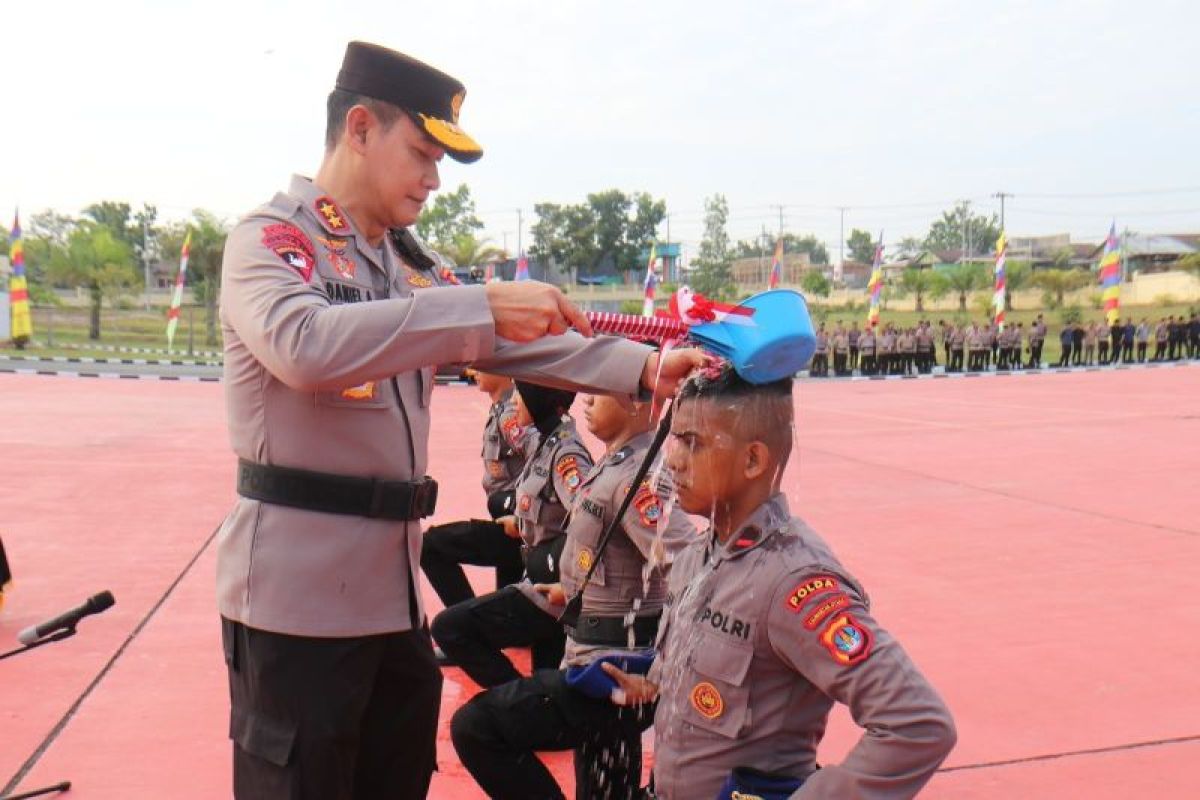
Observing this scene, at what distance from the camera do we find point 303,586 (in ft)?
6.13

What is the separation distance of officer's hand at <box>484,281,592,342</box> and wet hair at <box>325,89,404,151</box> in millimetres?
452

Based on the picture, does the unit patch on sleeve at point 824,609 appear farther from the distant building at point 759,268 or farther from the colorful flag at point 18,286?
the distant building at point 759,268

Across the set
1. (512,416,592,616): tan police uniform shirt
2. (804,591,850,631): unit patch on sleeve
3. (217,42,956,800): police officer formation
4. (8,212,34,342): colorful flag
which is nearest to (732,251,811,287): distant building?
(8,212,34,342): colorful flag

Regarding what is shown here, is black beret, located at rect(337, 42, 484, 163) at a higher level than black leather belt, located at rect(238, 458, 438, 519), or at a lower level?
higher

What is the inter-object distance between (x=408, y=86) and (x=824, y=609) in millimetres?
1173

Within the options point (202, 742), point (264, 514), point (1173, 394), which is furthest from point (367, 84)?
point (1173, 394)

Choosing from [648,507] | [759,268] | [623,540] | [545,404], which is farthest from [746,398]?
[759,268]

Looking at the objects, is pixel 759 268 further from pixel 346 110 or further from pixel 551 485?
pixel 346 110

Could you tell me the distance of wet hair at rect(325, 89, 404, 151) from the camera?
1931 millimetres

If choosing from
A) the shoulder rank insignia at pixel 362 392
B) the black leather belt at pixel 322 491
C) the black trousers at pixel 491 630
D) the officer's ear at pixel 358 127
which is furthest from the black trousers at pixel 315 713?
the black trousers at pixel 491 630

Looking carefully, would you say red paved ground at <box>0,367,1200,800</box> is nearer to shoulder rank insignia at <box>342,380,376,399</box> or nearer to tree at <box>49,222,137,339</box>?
shoulder rank insignia at <box>342,380,376,399</box>

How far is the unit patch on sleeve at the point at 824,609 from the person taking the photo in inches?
71.4

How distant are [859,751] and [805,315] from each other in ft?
2.37

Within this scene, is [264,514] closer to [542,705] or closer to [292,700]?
[292,700]
